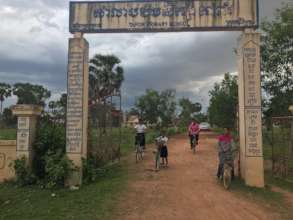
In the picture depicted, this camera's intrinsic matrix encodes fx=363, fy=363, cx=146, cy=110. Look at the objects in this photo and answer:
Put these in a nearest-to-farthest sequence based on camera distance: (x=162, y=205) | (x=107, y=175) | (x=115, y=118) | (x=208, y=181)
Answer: (x=162, y=205)
(x=208, y=181)
(x=107, y=175)
(x=115, y=118)

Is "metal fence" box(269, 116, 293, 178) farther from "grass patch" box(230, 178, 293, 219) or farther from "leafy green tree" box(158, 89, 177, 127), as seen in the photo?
"leafy green tree" box(158, 89, 177, 127)

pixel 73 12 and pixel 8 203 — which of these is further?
pixel 73 12

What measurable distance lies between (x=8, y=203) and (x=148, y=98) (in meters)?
Result: 33.5

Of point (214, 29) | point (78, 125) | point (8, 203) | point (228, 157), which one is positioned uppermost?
point (214, 29)

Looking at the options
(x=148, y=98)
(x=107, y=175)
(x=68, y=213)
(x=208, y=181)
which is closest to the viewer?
(x=68, y=213)

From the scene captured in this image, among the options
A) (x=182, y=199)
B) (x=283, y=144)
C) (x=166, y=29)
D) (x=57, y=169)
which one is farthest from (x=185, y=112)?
(x=182, y=199)

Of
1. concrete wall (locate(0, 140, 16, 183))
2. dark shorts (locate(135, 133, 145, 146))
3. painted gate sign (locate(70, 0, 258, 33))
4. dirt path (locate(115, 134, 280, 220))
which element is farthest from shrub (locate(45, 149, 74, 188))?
dark shorts (locate(135, 133, 145, 146))

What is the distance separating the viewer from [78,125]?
10.9m

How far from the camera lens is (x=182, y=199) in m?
8.69

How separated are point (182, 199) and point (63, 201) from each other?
285cm

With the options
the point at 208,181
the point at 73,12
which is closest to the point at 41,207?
the point at 208,181

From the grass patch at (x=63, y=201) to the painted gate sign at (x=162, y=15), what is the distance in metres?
4.73

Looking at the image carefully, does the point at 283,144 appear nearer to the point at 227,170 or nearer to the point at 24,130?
the point at 227,170

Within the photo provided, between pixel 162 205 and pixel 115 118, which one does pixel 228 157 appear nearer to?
pixel 162 205
